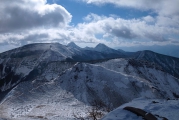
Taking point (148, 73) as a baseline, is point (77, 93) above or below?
below

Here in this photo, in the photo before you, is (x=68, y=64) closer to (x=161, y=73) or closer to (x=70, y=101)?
(x=161, y=73)

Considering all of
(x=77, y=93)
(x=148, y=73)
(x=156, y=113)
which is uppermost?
(x=156, y=113)

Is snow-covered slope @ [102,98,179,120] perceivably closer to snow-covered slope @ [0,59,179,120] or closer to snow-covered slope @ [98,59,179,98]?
snow-covered slope @ [0,59,179,120]

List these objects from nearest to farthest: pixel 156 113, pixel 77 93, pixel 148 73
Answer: pixel 156 113 → pixel 77 93 → pixel 148 73

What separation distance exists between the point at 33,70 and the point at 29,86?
A: 314ft

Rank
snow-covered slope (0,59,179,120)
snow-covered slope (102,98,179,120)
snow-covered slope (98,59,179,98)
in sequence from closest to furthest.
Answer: snow-covered slope (102,98,179,120)
snow-covered slope (0,59,179,120)
snow-covered slope (98,59,179,98)

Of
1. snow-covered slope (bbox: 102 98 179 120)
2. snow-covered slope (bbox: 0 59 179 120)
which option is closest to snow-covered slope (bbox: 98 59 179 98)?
snow-covered slope (bbox: 0 59 179 120)

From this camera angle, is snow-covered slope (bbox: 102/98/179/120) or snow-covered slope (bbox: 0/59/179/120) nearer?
snow-covered slope (bbox: 102/98/179/120)

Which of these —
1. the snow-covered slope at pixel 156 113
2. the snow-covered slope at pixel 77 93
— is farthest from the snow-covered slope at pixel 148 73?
the snow-covered slope at pixel 156 113

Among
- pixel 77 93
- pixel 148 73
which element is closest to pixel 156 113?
pixel 77 93

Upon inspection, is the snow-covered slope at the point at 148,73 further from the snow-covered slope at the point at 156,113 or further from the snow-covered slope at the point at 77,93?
the snow-covered slope at the point at 156,113

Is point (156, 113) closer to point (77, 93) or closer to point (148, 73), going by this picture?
point (77, 93)

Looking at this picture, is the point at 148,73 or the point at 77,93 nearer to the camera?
the point at 77,93

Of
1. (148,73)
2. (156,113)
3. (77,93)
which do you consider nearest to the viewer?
(156,113)
